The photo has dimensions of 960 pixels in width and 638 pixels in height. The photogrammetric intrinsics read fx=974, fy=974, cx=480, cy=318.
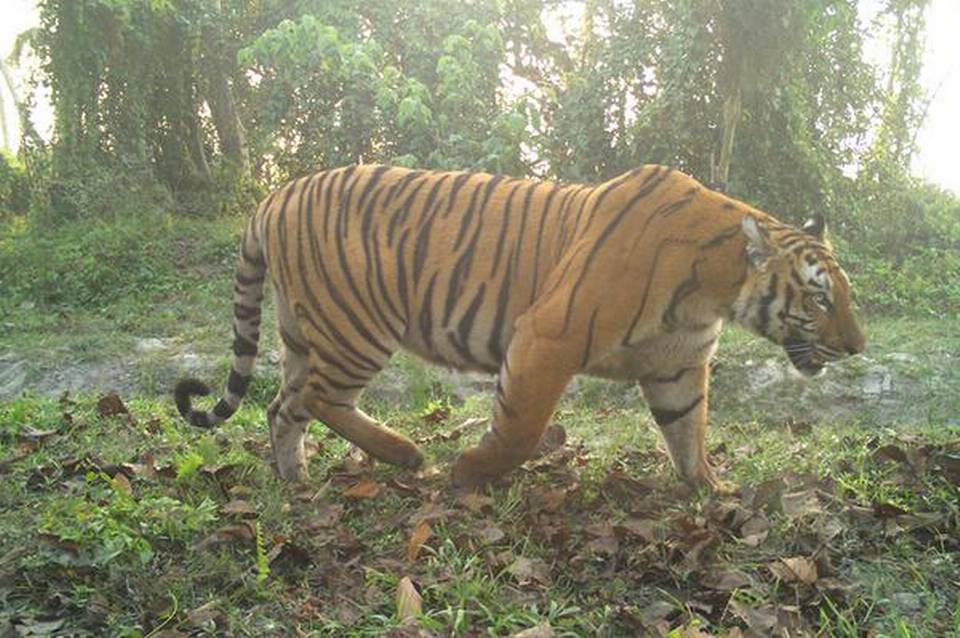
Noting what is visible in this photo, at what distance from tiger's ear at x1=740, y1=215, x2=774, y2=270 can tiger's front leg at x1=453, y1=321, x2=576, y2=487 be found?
31.4 inches

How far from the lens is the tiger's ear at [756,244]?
365 cm

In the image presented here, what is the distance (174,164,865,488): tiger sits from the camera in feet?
12.0

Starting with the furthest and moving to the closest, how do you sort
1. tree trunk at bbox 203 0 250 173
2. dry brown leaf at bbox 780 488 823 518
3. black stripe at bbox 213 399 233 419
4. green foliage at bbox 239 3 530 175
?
1. tree trunk at bbox 203 0 250 173
2. green foliage at bbox 239 3 530 175
3. black stripe at bbox 213 399 233 419
4. dry brown leaf at bbox 780 488 823 518

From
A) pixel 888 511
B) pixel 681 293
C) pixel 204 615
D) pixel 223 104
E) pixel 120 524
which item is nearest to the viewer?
pixel 204 615

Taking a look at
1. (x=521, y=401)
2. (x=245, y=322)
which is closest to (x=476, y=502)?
(x=521, y=401)

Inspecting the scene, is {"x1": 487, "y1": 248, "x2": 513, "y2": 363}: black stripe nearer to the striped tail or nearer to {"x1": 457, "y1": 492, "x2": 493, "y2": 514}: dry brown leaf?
{"x1": 457, "y1": 492, "x2": 493, "y2": 514}: dry brown leaf

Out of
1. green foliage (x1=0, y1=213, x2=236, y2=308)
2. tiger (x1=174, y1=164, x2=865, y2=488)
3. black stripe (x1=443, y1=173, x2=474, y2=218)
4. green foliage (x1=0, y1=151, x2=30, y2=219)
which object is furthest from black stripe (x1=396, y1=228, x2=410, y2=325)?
green foliage (x1=0, y1=151, x2=30, y2=219)

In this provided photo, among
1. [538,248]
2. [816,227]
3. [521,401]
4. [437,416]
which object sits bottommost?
[437,416]

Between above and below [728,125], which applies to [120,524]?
below

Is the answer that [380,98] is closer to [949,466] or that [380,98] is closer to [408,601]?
[949,466]

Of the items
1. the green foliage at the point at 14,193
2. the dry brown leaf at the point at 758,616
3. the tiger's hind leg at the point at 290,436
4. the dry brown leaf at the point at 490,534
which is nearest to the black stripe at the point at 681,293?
the dry brown leaf at the point at 490,534

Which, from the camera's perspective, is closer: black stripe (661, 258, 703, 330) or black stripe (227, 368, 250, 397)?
black stripe (661, 258, 703, 330)

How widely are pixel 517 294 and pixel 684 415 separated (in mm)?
856

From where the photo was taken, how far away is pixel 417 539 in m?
3.15
